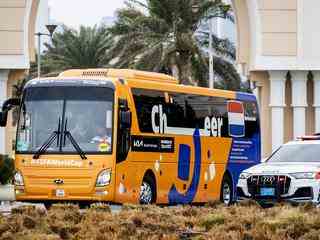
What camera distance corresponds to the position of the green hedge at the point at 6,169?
111 feet

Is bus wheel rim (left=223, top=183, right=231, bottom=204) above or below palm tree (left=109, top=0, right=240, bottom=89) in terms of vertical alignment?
below

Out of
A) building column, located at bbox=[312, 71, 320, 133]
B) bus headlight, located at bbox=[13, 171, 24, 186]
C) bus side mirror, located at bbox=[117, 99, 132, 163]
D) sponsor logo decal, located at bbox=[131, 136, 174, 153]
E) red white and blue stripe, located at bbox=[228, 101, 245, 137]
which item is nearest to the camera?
bus side mirror, located at bbox=[117, 99, 132, 163]

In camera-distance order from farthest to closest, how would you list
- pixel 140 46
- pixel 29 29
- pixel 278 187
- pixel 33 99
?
pixel 140 46 < pixel 29 29 < pixel 33 99 < pixel 278 187

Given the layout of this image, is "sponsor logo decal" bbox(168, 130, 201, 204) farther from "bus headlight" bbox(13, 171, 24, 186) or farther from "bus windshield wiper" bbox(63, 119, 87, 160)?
"bus headlight" bbox(13, 171, 24, 186)

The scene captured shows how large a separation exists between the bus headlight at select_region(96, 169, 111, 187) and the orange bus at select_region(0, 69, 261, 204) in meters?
0.02

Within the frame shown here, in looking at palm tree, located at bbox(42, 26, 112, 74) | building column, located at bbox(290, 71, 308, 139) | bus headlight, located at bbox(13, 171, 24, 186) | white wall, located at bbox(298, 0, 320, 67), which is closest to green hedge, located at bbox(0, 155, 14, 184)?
building column, located at bbox(290, 71, 308, 139)

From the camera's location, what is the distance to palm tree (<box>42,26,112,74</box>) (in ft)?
197

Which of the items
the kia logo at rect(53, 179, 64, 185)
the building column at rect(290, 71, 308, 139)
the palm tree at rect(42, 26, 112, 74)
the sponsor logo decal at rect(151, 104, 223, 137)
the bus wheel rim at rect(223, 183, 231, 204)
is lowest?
the bus wheel rim at rect(223, 183, 231, 204)

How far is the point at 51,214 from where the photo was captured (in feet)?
53.7

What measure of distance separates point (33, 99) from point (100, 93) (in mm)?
1400

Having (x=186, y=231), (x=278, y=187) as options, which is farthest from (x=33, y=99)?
(x=186, y=231)

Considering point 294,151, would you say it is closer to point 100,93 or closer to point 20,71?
point 100,93

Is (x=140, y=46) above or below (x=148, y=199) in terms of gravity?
above

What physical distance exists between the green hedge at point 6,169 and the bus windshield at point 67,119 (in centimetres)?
1041
